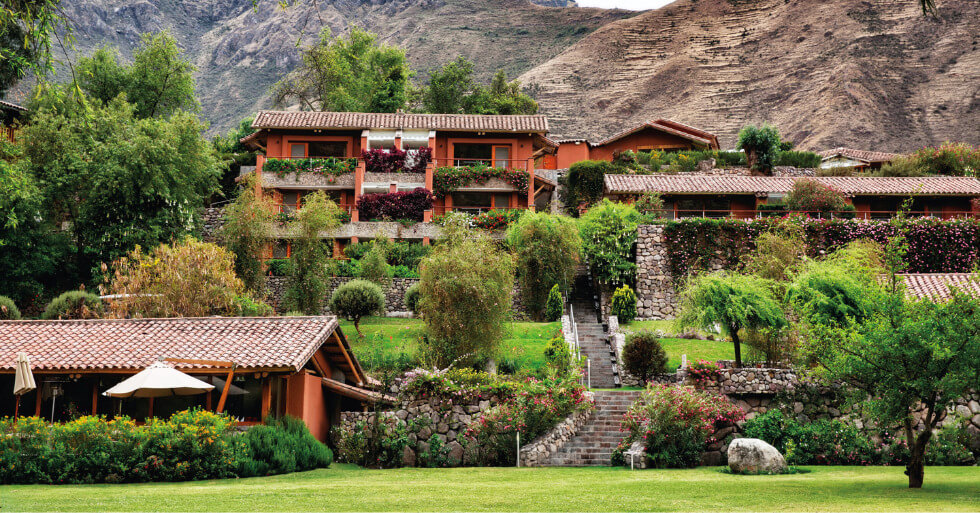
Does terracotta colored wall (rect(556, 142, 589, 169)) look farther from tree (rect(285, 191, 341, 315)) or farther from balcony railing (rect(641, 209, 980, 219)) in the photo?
tree (rect(285, 191, 341, 315))

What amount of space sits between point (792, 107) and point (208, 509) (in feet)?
308

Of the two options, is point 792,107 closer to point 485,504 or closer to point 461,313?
point 461,313

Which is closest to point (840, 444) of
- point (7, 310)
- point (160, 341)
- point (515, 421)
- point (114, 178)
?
point (515, 421)

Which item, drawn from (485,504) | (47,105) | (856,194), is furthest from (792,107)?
(485,504)

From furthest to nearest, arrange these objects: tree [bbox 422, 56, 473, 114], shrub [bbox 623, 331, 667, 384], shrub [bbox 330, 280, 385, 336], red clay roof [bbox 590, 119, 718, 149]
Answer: tree [bbox 422, 56, 473, 114]
red clay roof [bbox 590, 119, 718, 149]
shrub [bbox 330, 280, 385, 336]
shrub [bbox 623, 331, 667, 384]

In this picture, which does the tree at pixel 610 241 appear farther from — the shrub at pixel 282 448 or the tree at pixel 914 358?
the tree at pixel 914 358

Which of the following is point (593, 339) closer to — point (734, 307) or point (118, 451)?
point (734, 307)

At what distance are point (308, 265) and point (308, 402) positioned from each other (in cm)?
1269

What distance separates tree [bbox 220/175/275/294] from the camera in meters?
34.8

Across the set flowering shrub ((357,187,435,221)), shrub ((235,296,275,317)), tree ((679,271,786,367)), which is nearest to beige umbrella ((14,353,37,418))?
shrub ((235,296,275,317))

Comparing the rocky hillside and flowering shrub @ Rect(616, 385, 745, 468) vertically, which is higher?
the rocky hillside

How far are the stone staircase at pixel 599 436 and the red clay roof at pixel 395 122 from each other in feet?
77.1

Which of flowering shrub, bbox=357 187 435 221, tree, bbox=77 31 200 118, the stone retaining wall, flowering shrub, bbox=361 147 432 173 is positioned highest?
tree, bbox=77 31 200 118

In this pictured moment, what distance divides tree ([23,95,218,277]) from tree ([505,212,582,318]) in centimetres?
Answer: 1441
